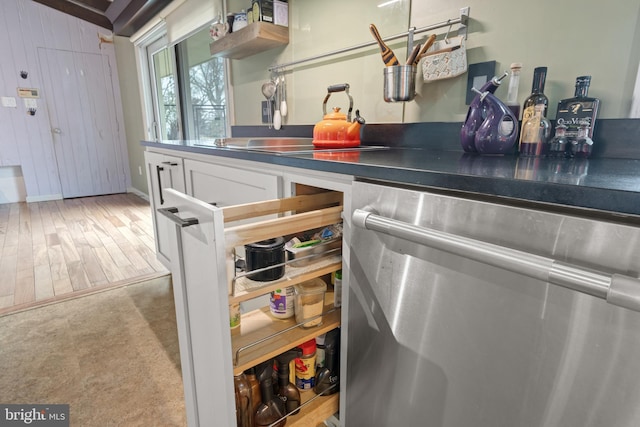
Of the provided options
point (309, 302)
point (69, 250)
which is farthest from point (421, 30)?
point (69, 250)

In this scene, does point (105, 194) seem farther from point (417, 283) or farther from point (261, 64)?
point (417, 283)

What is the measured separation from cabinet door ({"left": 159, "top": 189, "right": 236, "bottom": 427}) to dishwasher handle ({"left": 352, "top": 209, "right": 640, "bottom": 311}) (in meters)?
0.35

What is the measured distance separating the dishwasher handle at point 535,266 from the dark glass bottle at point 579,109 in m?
0.59

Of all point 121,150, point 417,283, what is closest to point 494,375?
point 417,283

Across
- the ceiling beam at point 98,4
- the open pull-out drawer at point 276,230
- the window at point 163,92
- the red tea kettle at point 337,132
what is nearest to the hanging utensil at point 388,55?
the red tea kettle at point 337,132

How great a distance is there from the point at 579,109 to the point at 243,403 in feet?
3.78

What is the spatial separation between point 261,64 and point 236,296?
1.81m

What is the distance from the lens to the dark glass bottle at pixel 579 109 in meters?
0.83

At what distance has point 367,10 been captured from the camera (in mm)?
1426

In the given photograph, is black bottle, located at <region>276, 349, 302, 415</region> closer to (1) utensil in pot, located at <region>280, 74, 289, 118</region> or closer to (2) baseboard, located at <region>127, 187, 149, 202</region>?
(1) utensil in pot, located at <region>280, 74, 289, 118</region>

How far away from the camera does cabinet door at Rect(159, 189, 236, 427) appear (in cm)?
66

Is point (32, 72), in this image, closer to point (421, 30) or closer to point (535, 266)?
point (421, 30)

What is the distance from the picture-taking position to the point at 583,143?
0.85 m

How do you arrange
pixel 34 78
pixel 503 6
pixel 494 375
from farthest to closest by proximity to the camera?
pixel 34 78 < pixel 503 6 < pixel 494 375
